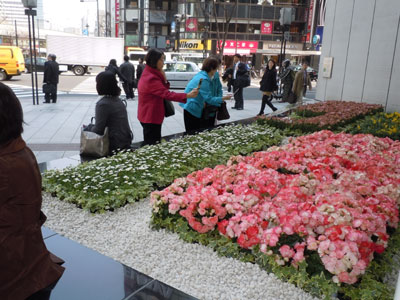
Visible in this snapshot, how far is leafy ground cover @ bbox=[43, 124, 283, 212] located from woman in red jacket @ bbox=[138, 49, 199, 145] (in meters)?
0.49

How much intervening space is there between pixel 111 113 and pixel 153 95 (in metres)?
0.76

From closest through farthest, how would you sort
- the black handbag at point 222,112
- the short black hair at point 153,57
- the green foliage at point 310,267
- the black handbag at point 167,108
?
the green foliage at point 310,267, the short black hair at point 153,57, the black handbag at point 167,108, the black handbag at point 222,112

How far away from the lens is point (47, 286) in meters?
2.50

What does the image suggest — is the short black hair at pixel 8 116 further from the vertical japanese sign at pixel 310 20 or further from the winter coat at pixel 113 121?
the vertical japanese sign at pixel 310 20

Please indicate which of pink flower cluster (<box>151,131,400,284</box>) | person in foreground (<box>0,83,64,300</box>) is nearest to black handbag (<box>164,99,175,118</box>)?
pink flower cluster (<box>151,131,400,284</box>)

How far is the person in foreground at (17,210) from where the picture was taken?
2.05 m

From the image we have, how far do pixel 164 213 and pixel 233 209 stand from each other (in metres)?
0.73

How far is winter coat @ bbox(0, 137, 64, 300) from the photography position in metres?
2.08

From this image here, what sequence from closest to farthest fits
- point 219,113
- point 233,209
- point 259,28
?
1. point 233,209
2. point 219,113
3. point 259,28

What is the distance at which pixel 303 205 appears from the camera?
3176 millimetres

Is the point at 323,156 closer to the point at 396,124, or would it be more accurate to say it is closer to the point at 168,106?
the point at 168,106

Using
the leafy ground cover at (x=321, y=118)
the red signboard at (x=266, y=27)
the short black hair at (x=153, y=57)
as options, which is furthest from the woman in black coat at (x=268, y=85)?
the red signboard at (x=266, y=27)

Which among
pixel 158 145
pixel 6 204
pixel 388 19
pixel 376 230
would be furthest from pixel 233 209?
pixel 388 19

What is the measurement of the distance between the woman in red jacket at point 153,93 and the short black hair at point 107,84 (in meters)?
0.58
